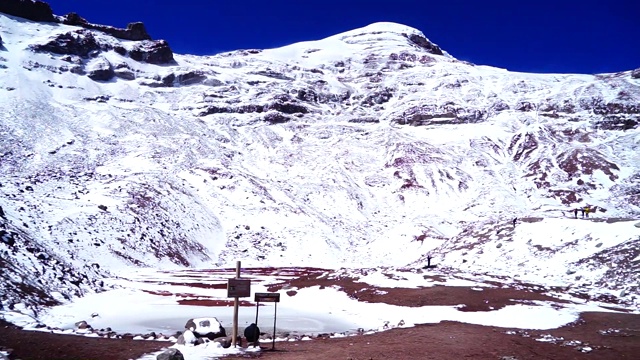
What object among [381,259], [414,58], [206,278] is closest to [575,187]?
[381,259]

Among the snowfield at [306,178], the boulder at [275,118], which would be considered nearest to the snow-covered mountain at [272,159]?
the snowfield at [306,178]

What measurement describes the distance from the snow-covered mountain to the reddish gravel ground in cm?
747

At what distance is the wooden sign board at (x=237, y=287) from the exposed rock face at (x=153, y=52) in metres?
158

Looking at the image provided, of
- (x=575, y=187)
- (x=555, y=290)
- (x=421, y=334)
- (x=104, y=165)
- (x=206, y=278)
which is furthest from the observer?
(x=575, y=187)

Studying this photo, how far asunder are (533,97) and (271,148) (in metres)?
82.9

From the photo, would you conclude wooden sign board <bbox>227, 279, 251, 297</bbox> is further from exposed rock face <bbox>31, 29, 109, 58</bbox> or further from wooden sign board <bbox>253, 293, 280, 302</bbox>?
exposed rock face <bbox>31, 29, 109, 58</bbox>

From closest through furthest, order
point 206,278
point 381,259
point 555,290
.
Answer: point 555,290 < point 206,278 < point 381,259

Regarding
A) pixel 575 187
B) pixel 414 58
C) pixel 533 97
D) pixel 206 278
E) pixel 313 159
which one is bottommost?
pixel 206 278

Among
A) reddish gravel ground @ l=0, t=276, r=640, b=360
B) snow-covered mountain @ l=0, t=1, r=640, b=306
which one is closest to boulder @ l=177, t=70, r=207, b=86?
snow-covered mountain @ l=0, t=1, r=640, b=306

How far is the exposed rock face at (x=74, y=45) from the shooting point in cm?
13798

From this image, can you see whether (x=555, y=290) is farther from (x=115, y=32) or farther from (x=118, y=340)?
(x=115, y=32)

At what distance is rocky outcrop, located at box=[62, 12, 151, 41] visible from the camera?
17300 cm

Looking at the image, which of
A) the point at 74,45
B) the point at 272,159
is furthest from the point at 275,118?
the point at 74,45

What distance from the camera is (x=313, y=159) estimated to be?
106562 mm
